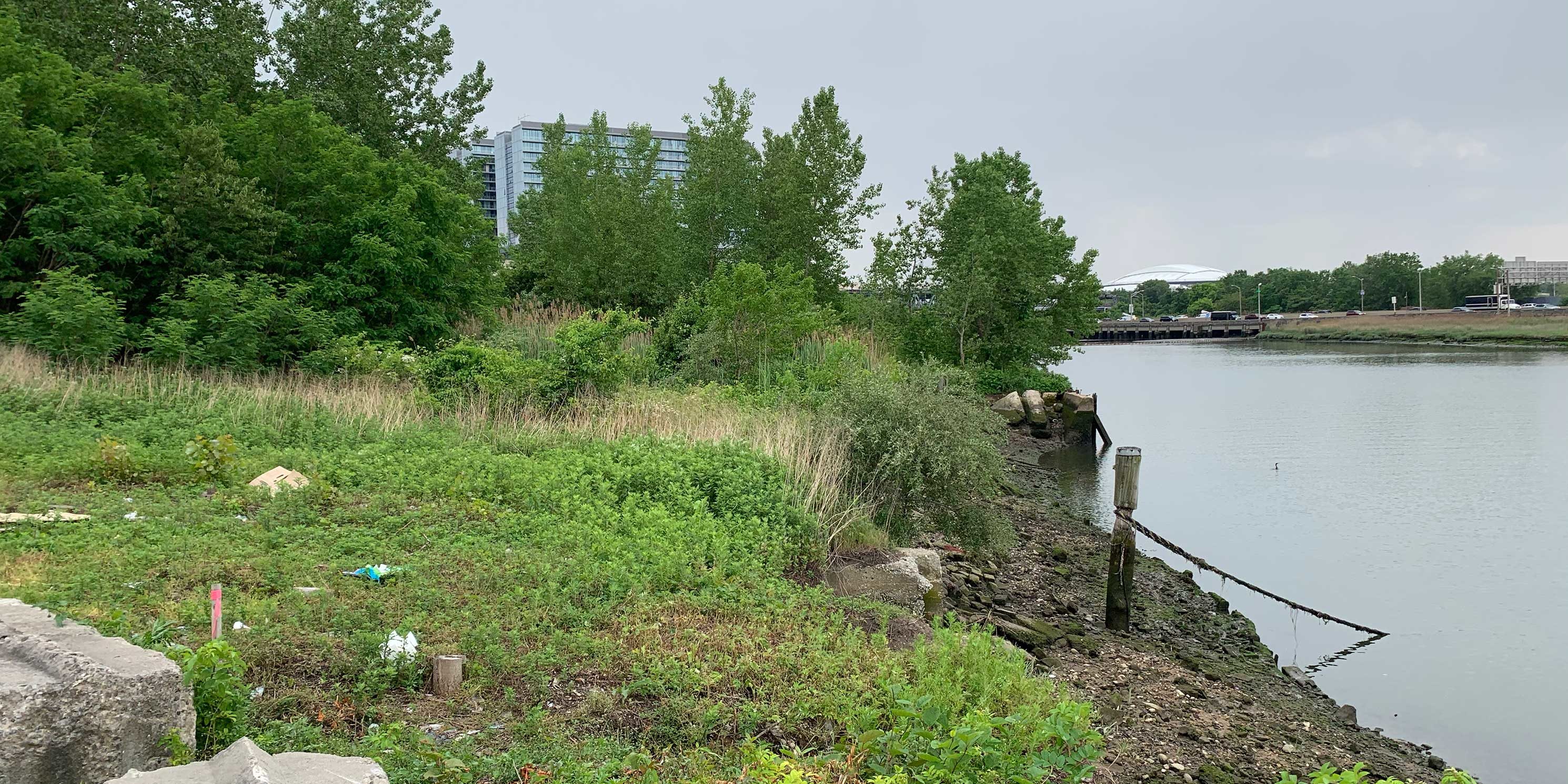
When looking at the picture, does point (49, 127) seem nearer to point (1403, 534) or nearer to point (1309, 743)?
point (1309, 743)

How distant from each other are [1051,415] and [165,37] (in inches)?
971

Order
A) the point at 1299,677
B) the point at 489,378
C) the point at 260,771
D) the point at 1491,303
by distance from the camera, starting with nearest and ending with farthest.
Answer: the point at 260,771 < the point at 1299,677 < the point at 489,378 < the point at 1491,303

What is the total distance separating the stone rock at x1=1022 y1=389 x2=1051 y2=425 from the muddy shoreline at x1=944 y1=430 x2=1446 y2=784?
47.7 ft

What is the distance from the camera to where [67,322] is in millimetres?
13055

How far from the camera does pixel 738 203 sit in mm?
28750

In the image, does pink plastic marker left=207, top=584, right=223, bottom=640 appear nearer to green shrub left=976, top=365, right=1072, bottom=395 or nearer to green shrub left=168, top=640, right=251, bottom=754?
green shrub left=168, top=640, right=251, bottom=754

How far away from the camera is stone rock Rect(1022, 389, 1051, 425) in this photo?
1134 inches

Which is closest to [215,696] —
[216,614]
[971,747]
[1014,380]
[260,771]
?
[216,614]

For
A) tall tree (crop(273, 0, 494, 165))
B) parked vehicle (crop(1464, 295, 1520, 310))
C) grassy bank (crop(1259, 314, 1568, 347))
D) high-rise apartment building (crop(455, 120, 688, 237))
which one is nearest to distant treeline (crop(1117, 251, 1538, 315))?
parked vehicle (crop(1464, 295, 1520, 310))

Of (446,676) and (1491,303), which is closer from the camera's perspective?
(446,676)

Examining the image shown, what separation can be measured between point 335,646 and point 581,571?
177 centimetres

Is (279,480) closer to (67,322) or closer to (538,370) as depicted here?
(538,370)

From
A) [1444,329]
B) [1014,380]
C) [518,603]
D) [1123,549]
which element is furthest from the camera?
[1444,329]

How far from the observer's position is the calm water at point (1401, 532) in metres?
9.85
